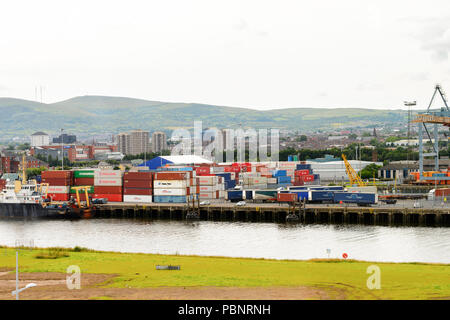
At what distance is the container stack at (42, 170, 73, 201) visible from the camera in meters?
45.6

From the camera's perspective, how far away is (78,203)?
140 ft

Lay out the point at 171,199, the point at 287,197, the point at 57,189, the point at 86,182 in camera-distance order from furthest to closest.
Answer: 1. the point at 86,182
2. the point at 57,189
3. the point at 171,199
4. the point at 287,197

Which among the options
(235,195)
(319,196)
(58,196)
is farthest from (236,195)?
(58,196)

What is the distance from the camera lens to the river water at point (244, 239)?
24188 mm

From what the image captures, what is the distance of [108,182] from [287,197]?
48.1 ft

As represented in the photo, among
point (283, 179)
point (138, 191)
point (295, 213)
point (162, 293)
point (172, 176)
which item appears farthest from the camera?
point (283, 179)

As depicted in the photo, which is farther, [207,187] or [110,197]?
[207,187]

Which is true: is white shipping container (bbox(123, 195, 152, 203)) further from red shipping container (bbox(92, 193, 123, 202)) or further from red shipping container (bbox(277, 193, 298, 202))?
red shipping container (bbox(277, 193, 298, 202))

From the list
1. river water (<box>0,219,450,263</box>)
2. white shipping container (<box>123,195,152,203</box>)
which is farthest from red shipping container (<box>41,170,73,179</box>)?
river water (<box>0,219,450,263</box>)

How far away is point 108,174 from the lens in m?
45.4

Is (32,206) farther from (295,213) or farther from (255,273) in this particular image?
(255,273)
